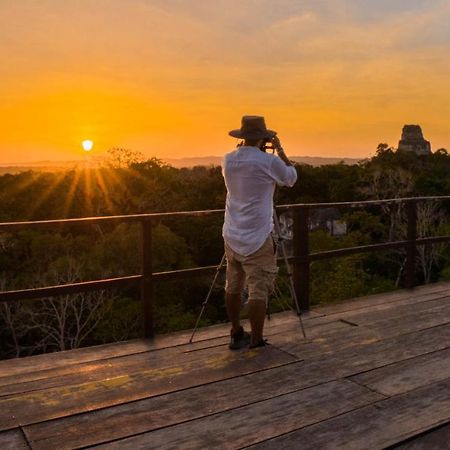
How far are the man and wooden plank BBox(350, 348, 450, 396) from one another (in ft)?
3.12

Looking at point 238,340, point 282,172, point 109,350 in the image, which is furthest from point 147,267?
point 282,172

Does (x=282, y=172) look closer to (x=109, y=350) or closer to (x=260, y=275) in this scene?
(x=260, y=275)

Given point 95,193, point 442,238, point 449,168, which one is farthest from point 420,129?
point 442,238

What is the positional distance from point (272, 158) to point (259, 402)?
66.7 inches

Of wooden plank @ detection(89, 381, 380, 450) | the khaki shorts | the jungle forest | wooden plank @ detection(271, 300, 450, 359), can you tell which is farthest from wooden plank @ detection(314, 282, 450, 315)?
the jungle forest

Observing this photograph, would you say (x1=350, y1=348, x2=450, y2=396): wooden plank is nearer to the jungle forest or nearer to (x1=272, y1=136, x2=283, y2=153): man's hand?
(x1=272, y1=136, x2=283, y2=153): man's hand

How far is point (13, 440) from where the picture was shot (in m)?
3.17

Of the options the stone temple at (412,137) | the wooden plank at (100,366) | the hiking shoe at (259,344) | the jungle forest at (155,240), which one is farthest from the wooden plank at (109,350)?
the stone temple at (412,137)

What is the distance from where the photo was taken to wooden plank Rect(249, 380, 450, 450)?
3107 mm

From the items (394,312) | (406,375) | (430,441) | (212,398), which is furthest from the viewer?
(394,312)

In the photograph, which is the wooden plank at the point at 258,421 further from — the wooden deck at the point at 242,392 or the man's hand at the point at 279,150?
the man's hand at the point at 279,150

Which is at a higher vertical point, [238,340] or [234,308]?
[234,308]

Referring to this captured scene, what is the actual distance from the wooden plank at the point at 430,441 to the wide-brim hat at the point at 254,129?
7.36ft

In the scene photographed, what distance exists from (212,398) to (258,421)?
428mm
